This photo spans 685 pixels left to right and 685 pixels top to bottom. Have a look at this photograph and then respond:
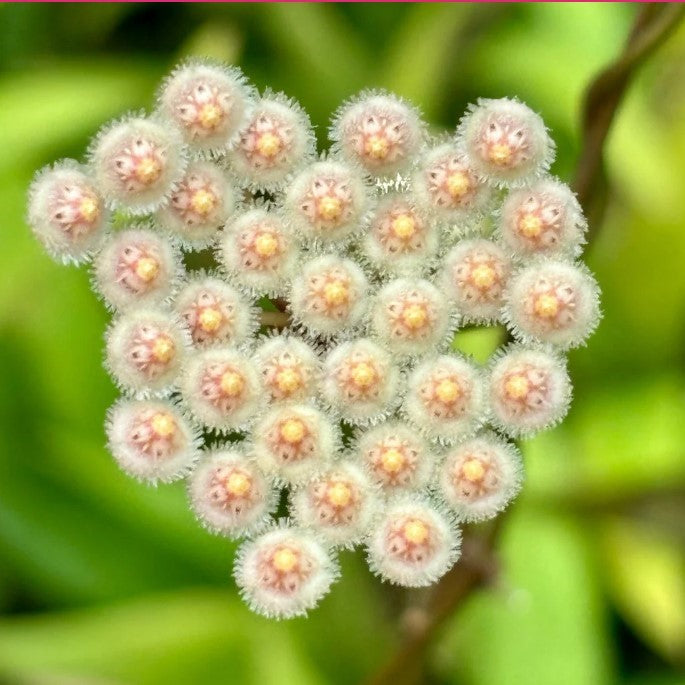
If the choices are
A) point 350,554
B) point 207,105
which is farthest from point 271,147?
point 350,554

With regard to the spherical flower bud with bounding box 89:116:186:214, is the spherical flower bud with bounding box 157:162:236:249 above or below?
below

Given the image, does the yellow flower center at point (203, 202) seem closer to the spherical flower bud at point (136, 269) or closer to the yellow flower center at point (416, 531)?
the spherical flower bud at point (136, 269)

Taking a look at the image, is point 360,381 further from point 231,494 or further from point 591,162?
point 591,162

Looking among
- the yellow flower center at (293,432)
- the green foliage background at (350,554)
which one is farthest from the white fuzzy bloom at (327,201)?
the green foliage background at (350,554)

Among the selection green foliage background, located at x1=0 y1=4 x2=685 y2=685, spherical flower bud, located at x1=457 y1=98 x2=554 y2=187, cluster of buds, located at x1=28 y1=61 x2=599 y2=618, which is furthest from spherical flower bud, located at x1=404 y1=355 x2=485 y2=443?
green foliage background, located at x1=0 y1=4 x2=685 y2=685

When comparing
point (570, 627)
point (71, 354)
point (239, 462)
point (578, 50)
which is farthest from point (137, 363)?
point (578, 50)

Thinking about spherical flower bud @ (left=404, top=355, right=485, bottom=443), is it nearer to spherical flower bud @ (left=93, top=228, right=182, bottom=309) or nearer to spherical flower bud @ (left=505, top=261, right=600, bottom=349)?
spherical flower bud @ (left=505, top=261, right=600, bottom=349)
